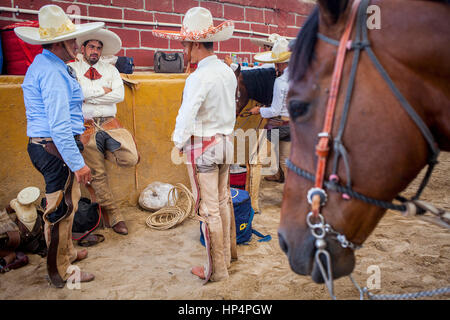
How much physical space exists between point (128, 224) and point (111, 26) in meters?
3.28

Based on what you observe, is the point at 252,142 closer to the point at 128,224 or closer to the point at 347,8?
the point at 128,224

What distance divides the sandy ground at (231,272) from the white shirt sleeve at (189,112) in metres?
1.37

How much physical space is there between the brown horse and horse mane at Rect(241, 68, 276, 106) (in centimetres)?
401

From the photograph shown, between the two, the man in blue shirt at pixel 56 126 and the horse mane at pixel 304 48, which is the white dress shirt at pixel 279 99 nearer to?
the man in blue shirt at pixel 56 126

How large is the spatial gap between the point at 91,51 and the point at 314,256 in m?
3.92

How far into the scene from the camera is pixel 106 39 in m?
4.46

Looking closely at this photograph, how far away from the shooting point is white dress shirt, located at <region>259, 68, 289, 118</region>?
4980 millimetres

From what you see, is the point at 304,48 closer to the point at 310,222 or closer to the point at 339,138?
the point at 339,138

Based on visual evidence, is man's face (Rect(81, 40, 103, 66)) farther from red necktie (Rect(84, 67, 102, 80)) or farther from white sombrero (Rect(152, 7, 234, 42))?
white sombrero (Rect(152, 7, 234, 42))

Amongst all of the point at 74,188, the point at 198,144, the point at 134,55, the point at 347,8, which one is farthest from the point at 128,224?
the point at 347,8

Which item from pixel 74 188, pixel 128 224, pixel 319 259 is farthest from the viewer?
pixel 128 224

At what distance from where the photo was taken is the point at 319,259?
1.49 m

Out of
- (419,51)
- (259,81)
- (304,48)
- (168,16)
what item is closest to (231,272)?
(304,48)

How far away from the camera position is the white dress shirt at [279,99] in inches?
196
